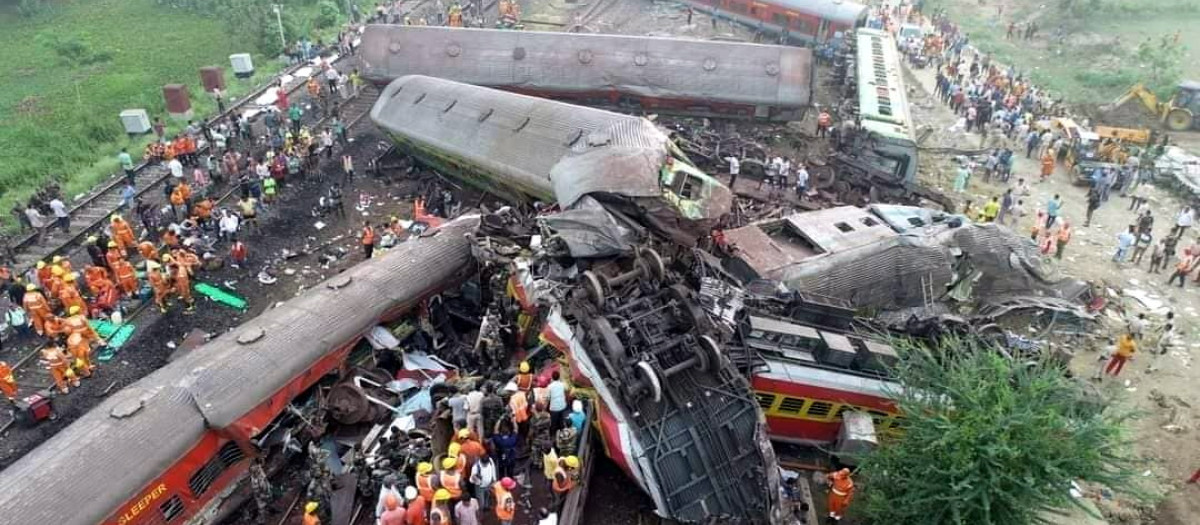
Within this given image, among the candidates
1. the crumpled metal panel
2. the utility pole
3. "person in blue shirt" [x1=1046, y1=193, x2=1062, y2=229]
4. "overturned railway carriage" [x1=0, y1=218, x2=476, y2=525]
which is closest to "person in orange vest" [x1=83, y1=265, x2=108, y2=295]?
"overturned railway carriage" [x1=0, y1=218, x2=476, y2=525]

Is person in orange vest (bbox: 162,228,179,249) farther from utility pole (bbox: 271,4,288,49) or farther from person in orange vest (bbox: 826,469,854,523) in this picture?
utility pole (bbox: 271,4,288,49)

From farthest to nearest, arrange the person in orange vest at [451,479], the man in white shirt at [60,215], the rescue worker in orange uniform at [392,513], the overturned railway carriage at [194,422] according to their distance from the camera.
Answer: the man in white shirt at [60,215]
the person in orange vest at [451,479]
the overturned railway carriage at [194,422]
the rescue worker in orange uniform at [392,513]

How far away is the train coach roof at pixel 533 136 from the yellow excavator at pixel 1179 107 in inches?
816

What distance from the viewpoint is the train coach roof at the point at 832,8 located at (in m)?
29.4

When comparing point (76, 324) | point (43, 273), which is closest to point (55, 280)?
point (43, 273)

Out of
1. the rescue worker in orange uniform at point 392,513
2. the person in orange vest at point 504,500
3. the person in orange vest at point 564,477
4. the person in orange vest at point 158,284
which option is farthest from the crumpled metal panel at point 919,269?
the person in orange vest at point 158,284

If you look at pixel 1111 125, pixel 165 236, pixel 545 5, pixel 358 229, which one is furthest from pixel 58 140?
pixel 1111 125

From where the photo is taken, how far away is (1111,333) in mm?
15602

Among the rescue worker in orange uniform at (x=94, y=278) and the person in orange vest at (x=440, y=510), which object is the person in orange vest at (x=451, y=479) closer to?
the person in orange vest at (x=440, y=510)

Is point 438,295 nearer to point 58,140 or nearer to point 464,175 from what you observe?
point 464,175

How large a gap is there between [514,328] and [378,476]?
367 centimetres

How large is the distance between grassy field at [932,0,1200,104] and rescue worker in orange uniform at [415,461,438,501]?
3028cm

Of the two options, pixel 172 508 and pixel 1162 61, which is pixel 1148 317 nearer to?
pixel 172 508

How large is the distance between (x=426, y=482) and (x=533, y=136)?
32.4 ft
